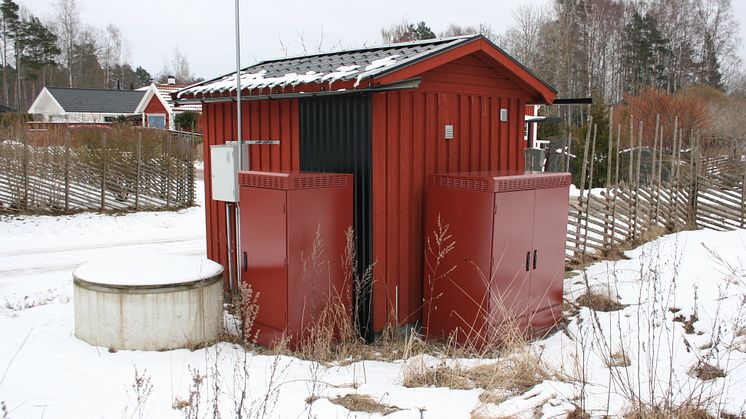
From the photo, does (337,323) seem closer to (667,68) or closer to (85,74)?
(667,68)

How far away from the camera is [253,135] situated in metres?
7.68

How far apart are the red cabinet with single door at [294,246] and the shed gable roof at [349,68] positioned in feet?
3.49

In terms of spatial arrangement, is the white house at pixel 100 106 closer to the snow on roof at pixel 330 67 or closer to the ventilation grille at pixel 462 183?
the snow on roof at pixel 330 67

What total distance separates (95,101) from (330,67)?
141 ft

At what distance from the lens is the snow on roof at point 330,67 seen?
6273mm

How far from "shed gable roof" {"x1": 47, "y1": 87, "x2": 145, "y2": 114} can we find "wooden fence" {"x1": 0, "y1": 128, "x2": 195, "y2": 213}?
29.6 m

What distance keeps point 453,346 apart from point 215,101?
425cm

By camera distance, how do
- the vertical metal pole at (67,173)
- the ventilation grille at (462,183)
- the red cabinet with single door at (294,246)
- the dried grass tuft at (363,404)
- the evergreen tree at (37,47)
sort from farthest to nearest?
the evergreen tree at (37,47)
the vertical metal pole at (67,173)
the ventilation grille at (462,183)
the red cabinet with single door at (294,246)
the dried grass tuft at (363,404)

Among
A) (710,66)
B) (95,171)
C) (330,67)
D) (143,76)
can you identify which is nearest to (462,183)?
(330,67)

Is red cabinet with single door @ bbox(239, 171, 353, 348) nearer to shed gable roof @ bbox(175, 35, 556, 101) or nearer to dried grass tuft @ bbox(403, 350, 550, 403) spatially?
shed gable roof @ bbox(175, 35, 556, 101)

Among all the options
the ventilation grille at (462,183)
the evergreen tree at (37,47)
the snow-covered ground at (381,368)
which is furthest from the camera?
the evergreen tree at (37,47)

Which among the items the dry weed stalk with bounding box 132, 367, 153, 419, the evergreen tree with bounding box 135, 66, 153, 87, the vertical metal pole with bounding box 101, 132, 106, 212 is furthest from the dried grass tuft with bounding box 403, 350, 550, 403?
the evergreen tree with bounding box 135, 66, 153, 87

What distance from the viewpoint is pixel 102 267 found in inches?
252

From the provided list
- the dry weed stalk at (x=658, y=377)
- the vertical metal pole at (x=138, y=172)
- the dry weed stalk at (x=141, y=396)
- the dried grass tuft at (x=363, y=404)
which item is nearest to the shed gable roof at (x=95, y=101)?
the vertical metal pole at (x=138, y=172)
